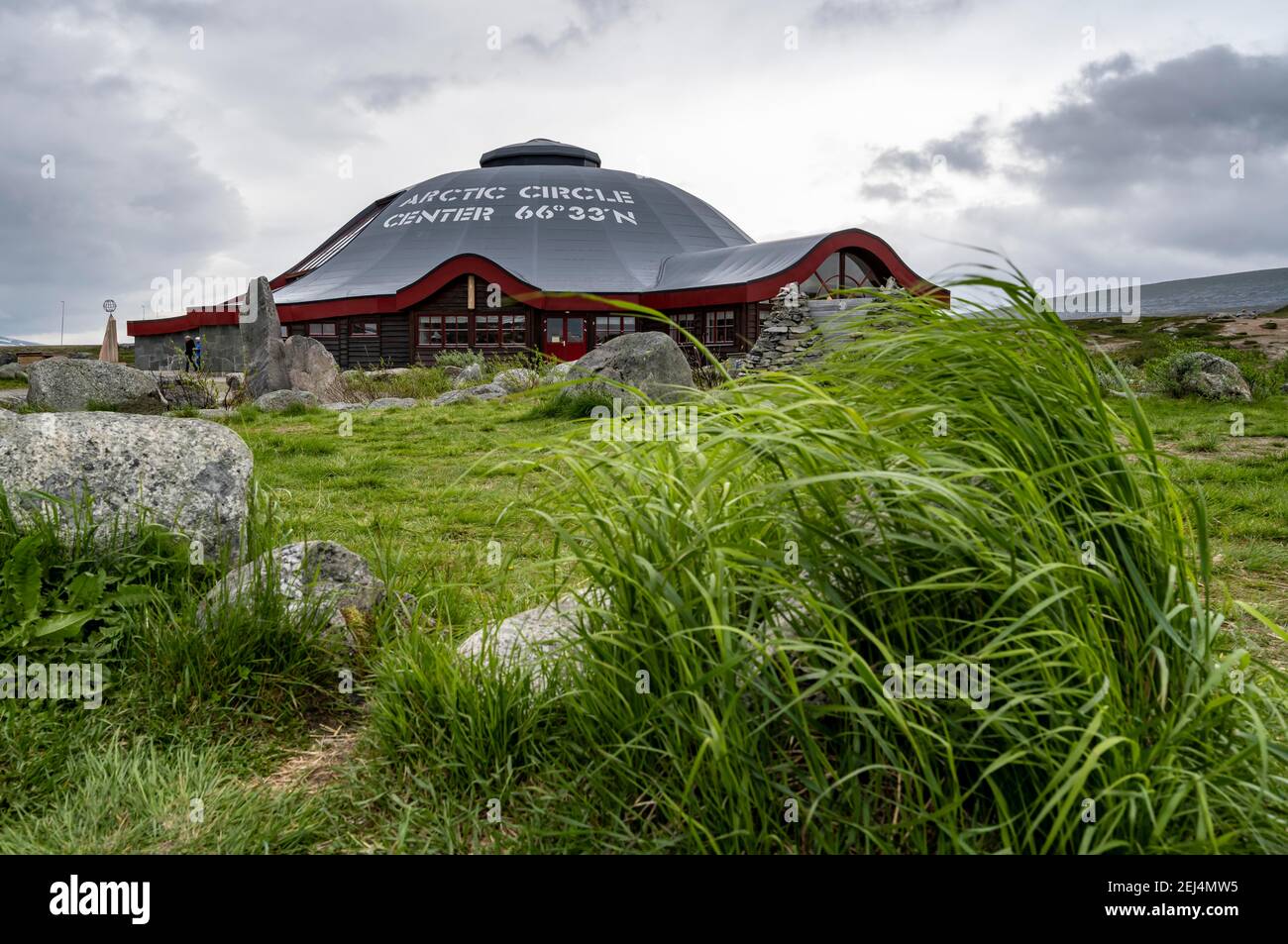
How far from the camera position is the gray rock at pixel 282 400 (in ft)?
47.7

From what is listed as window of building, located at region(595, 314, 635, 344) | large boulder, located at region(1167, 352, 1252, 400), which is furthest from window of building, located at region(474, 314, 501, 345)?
large boulder, located at region(1167, 352, 1252, 400)

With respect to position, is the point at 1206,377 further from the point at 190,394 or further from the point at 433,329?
the point at 433,329

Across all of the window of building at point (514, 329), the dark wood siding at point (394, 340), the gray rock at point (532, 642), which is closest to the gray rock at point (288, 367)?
the window of building at point (514, 329)

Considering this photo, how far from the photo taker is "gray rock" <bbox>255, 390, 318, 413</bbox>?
14547mm

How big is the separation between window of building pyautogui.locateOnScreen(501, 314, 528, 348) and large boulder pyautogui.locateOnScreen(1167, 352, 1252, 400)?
22.0 meters

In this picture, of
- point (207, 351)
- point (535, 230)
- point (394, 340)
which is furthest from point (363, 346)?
point (535, 230)

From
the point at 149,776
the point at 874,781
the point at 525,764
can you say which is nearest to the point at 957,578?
the point at 874,781

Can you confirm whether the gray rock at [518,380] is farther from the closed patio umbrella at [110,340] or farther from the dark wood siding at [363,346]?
the dark wood siding at [363,346]

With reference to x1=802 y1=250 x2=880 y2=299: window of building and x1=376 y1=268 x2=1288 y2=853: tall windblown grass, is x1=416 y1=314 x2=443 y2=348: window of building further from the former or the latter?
x1=376 y1=268 x2=1288 y2=853: tall windblown grass

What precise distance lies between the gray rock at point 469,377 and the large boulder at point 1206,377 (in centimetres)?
1264

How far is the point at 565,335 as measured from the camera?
3338 centimetres

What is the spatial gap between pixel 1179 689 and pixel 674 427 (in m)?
1.55

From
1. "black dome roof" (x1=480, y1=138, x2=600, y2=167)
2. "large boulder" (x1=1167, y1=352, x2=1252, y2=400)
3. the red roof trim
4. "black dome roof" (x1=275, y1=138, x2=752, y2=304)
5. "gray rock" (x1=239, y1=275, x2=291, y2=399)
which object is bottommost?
"large boulder" (x1=1167, y1=352, x2=1252, y2=400)

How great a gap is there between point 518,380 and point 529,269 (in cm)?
2388
